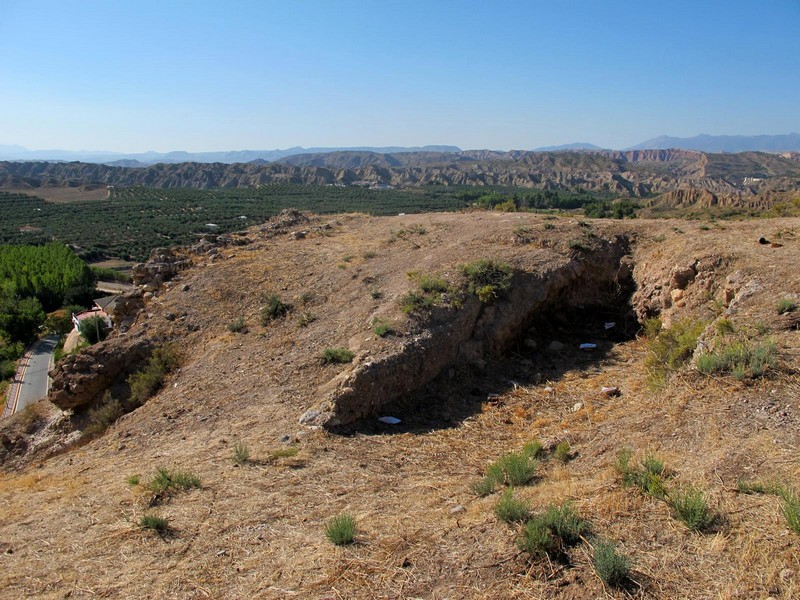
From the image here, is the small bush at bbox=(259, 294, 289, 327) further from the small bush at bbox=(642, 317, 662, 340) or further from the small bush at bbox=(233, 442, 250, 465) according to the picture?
the small bush at bbox=(642, 317, 662, 340)

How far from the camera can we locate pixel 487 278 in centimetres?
1055

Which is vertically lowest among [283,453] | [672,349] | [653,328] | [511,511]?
[283,453]

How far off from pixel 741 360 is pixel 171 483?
7034mm

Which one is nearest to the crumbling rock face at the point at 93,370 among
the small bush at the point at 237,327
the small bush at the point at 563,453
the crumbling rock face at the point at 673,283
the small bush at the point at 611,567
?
the small bush at the point at 237,327

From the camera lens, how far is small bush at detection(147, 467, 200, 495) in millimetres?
5863

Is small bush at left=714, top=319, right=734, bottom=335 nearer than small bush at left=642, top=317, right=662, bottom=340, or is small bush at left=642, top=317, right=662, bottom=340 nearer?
small bush at left=714, top=319, right=734, bottom=335

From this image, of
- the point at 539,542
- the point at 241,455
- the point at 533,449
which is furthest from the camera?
the point at 241,455

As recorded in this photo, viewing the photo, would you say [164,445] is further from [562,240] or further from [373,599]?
[562,240]

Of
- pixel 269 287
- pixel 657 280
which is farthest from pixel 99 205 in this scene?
pixel 657 280

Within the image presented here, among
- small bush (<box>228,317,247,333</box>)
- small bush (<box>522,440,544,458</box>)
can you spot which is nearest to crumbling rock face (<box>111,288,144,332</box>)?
small bush (<box>228,317,247,333</box>)

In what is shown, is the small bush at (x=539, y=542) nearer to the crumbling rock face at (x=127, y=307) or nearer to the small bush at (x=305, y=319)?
the small bush at (x=305, y=319)

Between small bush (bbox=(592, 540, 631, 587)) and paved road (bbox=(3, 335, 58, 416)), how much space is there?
65.5ft

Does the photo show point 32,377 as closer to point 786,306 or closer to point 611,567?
point 611,567

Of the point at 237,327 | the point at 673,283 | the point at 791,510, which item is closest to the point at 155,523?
the point at 791,510
